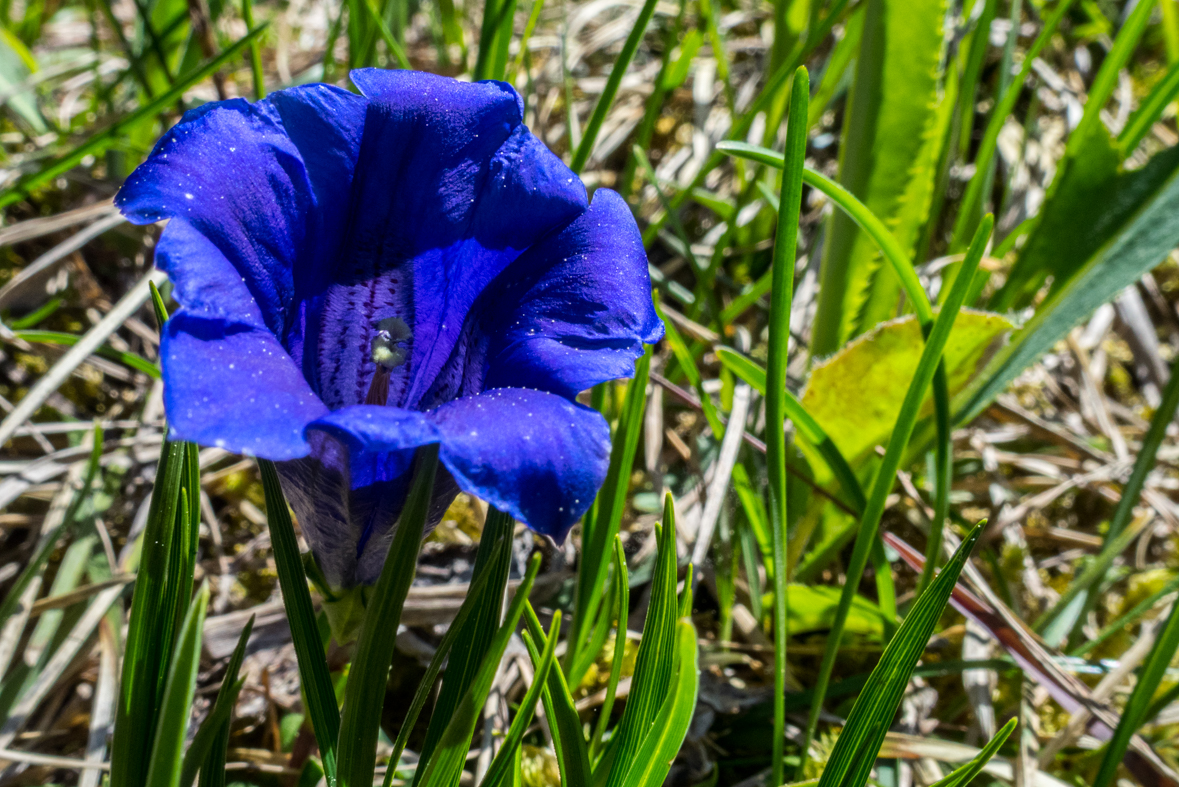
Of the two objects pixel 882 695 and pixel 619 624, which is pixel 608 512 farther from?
pixel 882 695

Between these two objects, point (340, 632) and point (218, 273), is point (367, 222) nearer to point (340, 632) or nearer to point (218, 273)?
point (218, 273)

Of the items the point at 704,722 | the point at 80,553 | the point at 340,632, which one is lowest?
the point at 704,722

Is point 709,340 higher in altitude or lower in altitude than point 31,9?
lower

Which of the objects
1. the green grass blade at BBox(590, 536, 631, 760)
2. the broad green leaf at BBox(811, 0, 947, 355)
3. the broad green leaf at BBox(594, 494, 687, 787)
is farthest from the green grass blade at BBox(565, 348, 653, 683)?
the broad green leaf at BBox(811, 0, 947, 355)

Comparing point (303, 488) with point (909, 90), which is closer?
point (303, 488)

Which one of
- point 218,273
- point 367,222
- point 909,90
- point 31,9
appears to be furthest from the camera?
point 31,9

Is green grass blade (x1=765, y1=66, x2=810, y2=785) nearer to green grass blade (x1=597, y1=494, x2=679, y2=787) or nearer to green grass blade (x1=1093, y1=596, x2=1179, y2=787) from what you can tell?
green grass blade (x1=597, y1=494, x2=679, y2=787)

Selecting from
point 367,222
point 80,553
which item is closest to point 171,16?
point 80,553

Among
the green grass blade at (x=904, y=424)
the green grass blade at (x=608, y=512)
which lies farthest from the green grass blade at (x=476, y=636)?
the green grass blade at (x=904, y=424)
